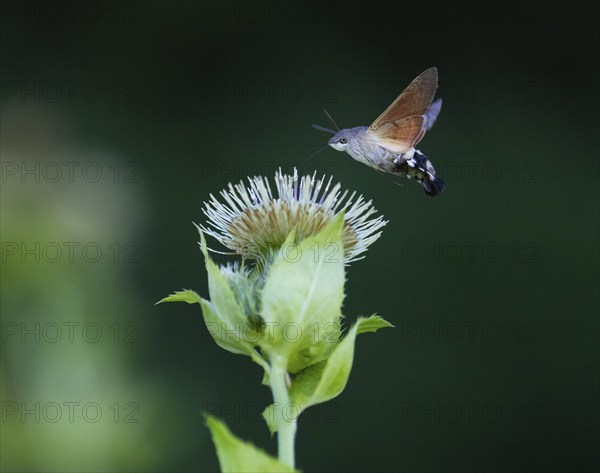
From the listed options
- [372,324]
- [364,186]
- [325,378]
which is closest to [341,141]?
[372,324]

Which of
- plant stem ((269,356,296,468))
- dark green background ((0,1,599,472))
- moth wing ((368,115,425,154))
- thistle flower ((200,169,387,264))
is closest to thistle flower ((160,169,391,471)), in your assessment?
plant stem ((269,356,296,468))

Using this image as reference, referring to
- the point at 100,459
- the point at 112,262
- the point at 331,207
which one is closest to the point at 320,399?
the point at 331,207

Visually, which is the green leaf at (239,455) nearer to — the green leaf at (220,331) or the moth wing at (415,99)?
the green leaf at (220,331)

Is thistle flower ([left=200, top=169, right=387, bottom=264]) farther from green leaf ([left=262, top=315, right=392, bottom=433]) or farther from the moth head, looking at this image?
green leaf ([left=262, top=315, right=392, bottom=433])

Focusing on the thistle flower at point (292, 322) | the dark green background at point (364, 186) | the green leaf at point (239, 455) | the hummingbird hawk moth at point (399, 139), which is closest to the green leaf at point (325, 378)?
the thistle flower at point (292, 322)

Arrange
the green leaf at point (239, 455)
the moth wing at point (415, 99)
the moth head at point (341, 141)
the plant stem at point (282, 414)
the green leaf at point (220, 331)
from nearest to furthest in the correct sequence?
the green leaf at point (239, 455)
the plant stem at point (282, 414)
the green leaf at point (220, 331)
the moth wing at point (415, 99)
the moth head at point (341, 141)
